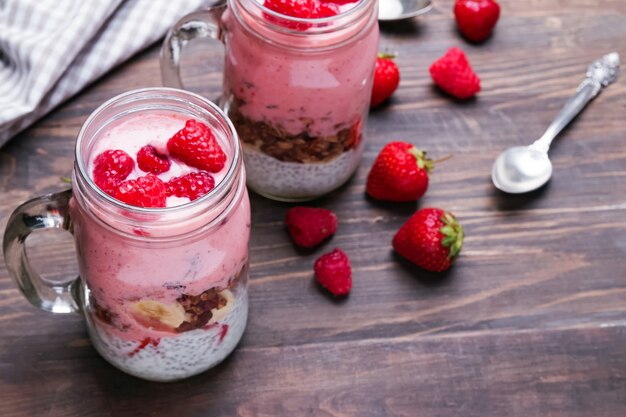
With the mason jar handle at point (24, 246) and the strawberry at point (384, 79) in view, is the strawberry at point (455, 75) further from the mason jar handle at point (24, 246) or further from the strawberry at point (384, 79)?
the mason jar handle at point (24, 246)

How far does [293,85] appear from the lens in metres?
1.17

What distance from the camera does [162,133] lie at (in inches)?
40.9

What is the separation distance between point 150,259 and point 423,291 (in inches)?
17.1

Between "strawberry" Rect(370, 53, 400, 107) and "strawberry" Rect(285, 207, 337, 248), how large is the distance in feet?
0.71

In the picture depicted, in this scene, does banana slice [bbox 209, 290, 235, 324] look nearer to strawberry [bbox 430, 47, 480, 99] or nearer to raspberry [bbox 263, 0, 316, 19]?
raspberry [bbox 263, 0, 316, 19]

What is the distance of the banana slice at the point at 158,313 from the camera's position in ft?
3.39

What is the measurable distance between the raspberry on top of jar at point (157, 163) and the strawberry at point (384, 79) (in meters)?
0.43

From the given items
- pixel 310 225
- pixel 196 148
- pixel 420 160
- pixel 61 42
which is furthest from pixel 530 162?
pixel 61 42

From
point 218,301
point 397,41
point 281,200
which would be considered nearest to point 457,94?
point 397,41

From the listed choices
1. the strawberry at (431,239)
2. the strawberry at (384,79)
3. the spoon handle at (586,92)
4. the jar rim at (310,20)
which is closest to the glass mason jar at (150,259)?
the jar rim at (310,20)

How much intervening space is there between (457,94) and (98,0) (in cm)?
54

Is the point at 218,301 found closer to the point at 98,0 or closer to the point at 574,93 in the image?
the point at 98,0

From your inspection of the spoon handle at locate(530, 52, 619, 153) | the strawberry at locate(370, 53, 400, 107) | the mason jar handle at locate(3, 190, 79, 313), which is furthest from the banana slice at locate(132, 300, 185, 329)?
Result: the spoon handle at locate(530, 52, 619, 153)

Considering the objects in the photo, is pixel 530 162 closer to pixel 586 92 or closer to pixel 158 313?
pixel 586 92
